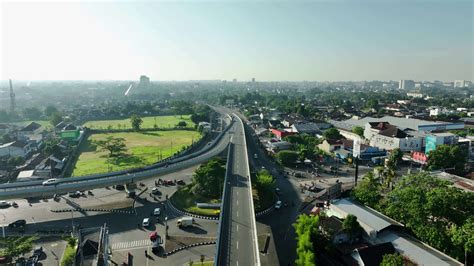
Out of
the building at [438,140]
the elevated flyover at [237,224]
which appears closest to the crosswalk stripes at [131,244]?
the elevated flyover at [237,224]

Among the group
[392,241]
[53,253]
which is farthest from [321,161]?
[53,253]

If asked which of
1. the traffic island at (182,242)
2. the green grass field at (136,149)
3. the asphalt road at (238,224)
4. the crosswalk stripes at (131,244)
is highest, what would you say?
the asphalt road at (238,224)

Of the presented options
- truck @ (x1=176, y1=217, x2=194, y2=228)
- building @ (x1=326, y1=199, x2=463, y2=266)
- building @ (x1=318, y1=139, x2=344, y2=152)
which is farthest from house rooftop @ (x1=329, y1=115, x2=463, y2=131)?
truck @ (x1=176, y1=217, x2=194, y2=228)

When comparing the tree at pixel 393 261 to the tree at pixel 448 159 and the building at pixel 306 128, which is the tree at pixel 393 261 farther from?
the building at pixel 306 128

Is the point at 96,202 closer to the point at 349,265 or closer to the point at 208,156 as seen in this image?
the point at 208,156

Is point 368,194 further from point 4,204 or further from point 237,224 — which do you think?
point 4,204

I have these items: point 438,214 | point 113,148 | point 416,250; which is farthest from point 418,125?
point 113,148

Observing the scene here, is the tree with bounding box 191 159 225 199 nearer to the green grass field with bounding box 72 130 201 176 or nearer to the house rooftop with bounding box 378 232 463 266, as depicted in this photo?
the green grass field with bounding box 72 130 201 176
